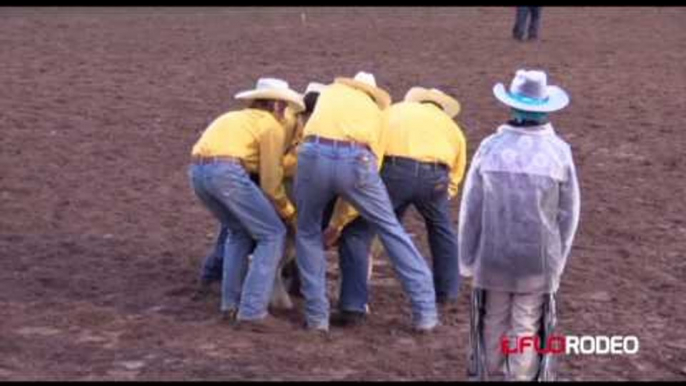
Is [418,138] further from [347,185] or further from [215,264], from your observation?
[215,264]

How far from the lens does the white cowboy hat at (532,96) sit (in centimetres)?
628

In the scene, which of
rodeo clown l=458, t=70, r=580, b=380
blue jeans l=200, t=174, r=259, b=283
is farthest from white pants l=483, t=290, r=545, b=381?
blue jeans l=200, t=174, r=259, b=283

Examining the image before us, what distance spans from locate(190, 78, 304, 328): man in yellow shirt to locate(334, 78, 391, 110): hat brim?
0.33 meters

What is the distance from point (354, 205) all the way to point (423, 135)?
730 millimetres

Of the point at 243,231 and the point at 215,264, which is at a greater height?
the point at 243,231

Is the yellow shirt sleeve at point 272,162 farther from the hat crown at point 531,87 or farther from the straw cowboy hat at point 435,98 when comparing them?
the hat crown at point 531,87

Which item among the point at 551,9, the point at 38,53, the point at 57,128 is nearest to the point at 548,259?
the point at 57,128

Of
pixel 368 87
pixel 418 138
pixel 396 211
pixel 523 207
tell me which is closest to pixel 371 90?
pixel 368 87

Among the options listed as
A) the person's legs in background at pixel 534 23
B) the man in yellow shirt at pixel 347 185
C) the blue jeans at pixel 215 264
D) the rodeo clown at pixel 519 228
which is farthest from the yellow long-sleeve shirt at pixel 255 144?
the person's legs in background at pixel 534 23

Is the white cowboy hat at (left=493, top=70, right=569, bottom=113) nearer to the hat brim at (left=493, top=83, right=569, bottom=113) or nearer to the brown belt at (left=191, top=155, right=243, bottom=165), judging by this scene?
the hat brim at (left=493, top=83, right=569, bottom=113)

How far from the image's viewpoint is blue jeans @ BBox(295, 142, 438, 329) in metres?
7.39

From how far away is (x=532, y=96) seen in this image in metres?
6.34

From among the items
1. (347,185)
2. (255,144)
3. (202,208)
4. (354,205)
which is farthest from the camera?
(202,208)

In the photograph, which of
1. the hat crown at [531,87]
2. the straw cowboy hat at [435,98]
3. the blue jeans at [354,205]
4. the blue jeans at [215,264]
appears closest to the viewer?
the hat crown at [531,87]
